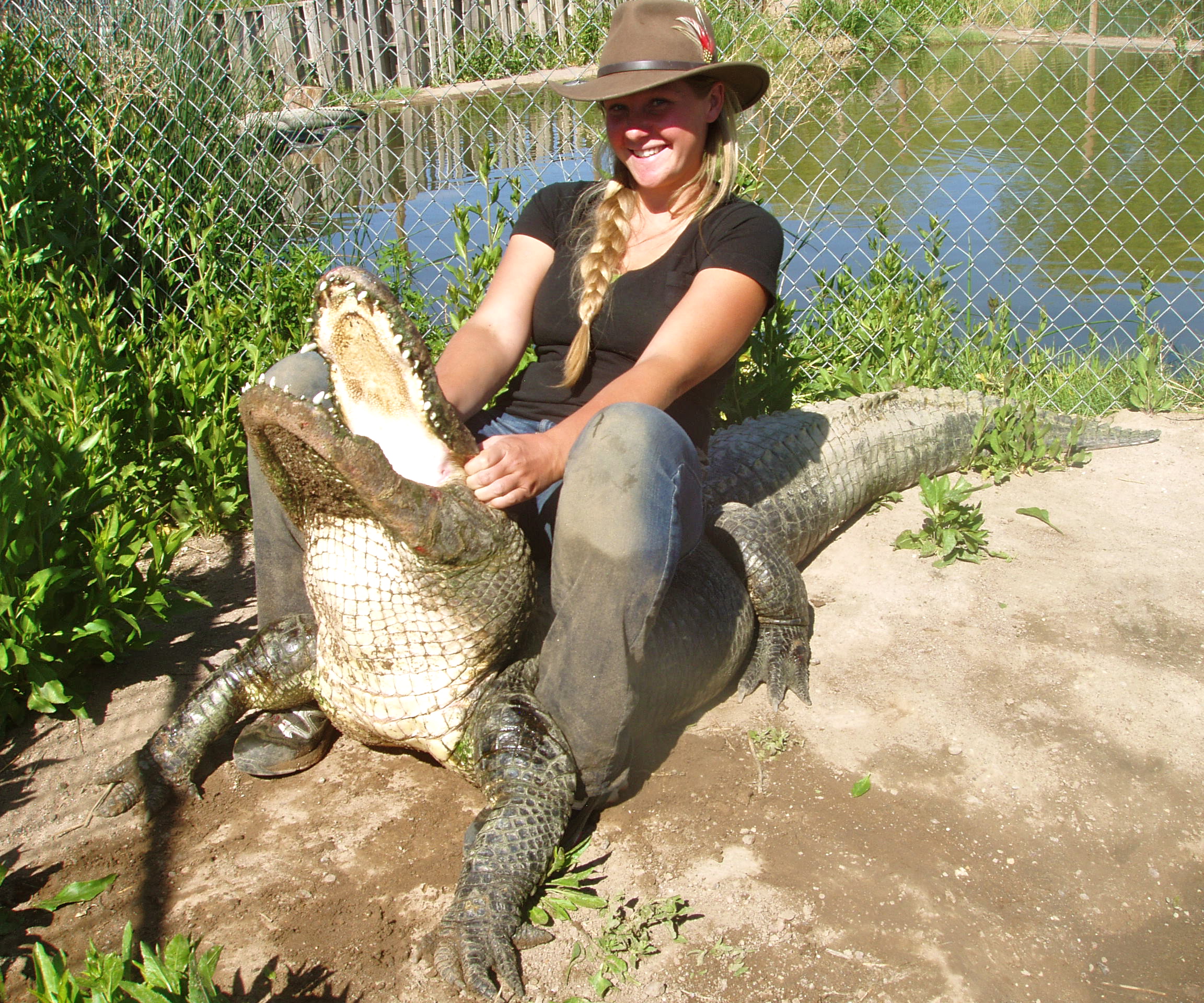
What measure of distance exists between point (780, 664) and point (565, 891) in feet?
3.16

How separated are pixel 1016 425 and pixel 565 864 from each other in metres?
2.60

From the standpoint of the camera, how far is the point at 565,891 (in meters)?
1.85

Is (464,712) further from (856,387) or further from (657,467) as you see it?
(856,387)

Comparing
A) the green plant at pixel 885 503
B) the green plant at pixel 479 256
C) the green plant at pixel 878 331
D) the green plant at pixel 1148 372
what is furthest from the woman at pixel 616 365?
the green plant at pixel 1148 372

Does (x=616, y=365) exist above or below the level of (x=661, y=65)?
below

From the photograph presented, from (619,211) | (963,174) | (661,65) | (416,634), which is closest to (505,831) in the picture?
(416,634)

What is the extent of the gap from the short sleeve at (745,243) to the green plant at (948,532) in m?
1.21

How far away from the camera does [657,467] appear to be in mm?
1831

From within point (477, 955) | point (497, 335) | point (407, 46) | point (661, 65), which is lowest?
point (477, 955)

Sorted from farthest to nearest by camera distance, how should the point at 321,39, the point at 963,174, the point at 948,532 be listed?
the point at 963,174 < the point at 321,39 < the point at 948,532

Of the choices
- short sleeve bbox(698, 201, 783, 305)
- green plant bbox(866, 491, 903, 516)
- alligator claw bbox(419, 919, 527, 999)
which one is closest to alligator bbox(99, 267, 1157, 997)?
alligator claw bbox(419, 919, 527, 999)

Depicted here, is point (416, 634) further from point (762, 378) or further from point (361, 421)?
point (762, 378)

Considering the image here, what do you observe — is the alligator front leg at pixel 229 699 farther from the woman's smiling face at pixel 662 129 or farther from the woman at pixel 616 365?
the woman's smiling face at pixel 662 129

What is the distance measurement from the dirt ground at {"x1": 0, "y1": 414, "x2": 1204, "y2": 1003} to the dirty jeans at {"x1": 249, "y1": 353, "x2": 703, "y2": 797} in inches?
10.5
